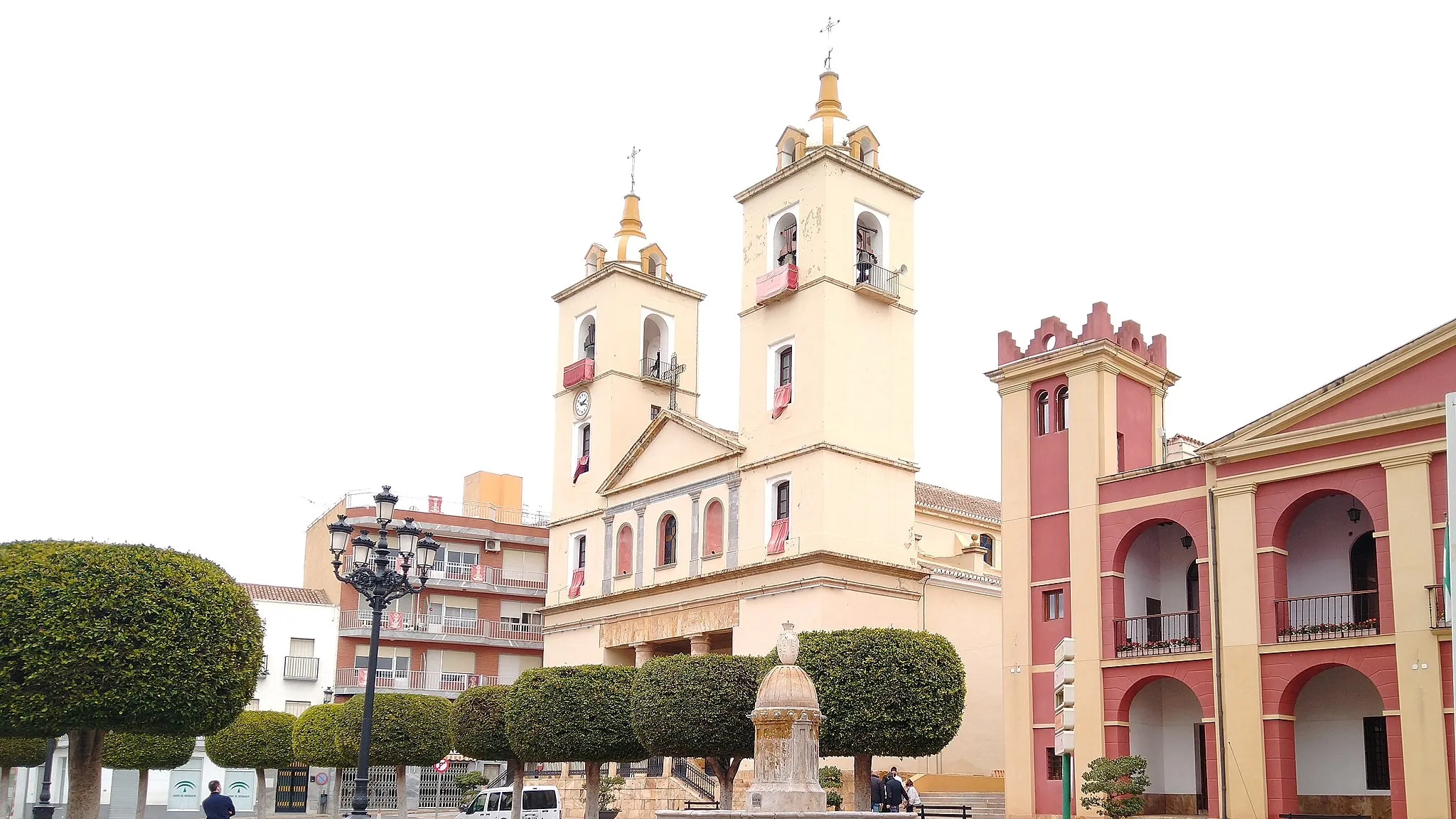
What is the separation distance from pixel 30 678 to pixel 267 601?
36.4 meters

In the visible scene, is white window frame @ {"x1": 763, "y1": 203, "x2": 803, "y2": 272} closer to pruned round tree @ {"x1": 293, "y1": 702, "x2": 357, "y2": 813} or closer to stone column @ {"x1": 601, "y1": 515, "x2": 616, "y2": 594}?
stone column @ {"x1": 601, "y1": 515, "x2": 616, "y2": 594}

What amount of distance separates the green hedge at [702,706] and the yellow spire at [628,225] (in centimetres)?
2268

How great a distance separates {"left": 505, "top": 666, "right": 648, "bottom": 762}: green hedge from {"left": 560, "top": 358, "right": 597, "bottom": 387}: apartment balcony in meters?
15.8

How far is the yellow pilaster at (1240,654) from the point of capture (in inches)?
1074

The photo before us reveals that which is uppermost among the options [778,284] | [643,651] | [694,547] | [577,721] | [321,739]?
[778,284]

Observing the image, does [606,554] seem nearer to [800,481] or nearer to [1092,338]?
[800,481]

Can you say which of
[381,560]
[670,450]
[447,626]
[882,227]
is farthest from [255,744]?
[381,560]

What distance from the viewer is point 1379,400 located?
1065 inches

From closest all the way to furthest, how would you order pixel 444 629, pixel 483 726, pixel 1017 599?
pixel 1017 599, pixel 483 726, pixel 444 629

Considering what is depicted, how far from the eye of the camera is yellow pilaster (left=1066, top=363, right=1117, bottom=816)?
1185 inches

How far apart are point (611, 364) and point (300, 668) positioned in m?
19.8

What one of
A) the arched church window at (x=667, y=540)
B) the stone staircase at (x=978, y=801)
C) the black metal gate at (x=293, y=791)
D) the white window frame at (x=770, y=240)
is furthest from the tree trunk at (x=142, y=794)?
the white window frame at (x=770, y=240)

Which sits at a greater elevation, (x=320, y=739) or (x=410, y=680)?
(x=410, y=680)

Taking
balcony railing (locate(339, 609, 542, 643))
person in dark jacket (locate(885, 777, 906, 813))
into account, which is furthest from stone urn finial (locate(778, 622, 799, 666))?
balcony railing (locate(339, 609, 542, 643))
